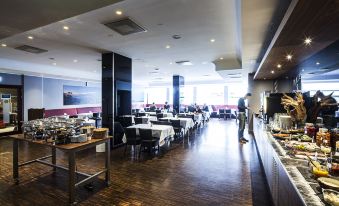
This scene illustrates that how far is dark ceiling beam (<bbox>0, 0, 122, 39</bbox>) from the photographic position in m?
2.26

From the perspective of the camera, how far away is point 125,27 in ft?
12.9

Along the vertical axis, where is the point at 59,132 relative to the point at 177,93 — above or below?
below

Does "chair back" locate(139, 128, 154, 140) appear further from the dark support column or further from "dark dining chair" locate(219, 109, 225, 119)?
"dark dining chair" locate(219, 109, 225, 119)

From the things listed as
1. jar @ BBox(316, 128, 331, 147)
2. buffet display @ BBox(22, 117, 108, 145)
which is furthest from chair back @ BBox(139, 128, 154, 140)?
jar @ BBox(316, 128, 331, 147)

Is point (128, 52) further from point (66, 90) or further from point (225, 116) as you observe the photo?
point (225, 116)

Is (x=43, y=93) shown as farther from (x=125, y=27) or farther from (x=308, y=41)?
(x=308, y=41)

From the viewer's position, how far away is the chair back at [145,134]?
16.6ft

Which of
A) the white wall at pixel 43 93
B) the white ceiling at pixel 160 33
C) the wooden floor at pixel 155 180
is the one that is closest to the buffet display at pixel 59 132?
the wooden floor at pixel 155 180

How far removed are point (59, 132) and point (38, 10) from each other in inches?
70.6

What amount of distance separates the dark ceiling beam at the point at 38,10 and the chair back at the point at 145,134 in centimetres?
322

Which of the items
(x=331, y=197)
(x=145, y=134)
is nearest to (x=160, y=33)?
(x=145, y=134)

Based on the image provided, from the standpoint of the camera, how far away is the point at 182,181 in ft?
11.8

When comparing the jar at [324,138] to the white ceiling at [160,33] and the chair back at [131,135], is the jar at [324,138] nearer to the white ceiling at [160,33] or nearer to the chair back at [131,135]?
the white ceiling at [160,33]

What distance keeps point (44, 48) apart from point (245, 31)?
560 cm
